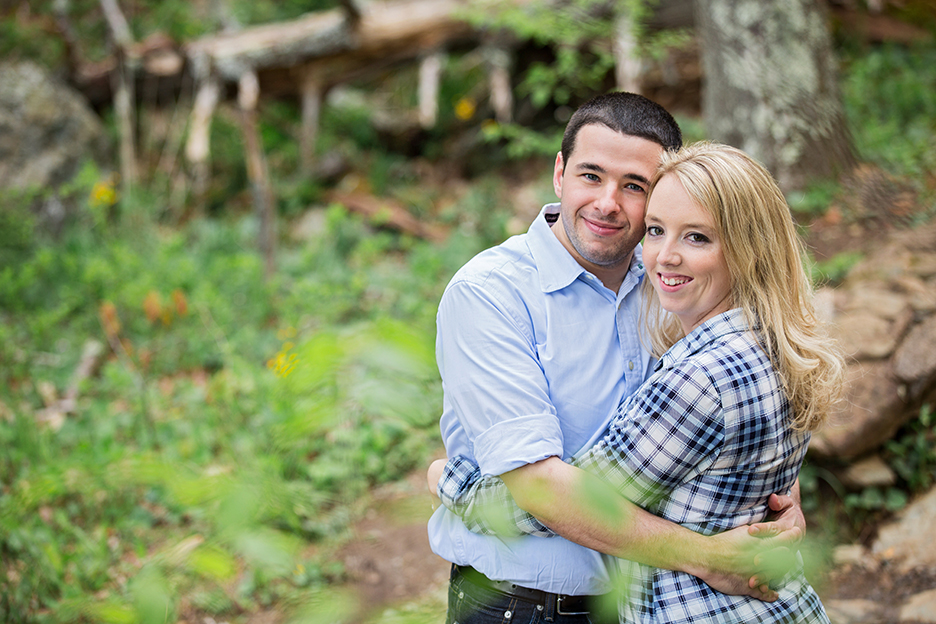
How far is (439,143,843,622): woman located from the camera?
148cm

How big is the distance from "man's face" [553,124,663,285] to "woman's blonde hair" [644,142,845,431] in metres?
0.17

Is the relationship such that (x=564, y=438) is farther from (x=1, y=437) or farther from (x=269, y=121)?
(x=269, y=121)

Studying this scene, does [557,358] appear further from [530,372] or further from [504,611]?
[504,611]

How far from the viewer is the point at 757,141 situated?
4.81m

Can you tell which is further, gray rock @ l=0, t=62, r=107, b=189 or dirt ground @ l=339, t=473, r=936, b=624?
gray rock @ l=0, t=62, r=107, b=189

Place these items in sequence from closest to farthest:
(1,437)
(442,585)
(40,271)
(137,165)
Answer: (442,585), (1,437), (40,271), (137,165)

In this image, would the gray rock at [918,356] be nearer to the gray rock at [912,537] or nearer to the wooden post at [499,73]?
the gray rock at [912,537]

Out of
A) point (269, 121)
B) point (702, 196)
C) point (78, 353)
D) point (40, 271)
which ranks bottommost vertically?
point (78, 353)

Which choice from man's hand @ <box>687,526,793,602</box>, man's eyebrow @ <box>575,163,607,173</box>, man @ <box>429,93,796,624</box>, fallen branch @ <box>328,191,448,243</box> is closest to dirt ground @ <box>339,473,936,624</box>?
man @ <box>429,93,796,624</box>

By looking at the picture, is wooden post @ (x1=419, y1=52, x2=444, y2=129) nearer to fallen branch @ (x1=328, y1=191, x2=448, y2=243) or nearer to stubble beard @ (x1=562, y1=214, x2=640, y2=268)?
fallen branch @ (x1=328, y1=191, x2=448, y2=243)

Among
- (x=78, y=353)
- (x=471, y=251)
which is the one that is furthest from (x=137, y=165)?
(x=471, y=251)

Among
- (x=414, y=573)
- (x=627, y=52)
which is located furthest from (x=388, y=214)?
(x=414, y=573)

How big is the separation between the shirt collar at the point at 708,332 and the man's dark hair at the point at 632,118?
0.54 meters

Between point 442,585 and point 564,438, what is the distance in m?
1.80
